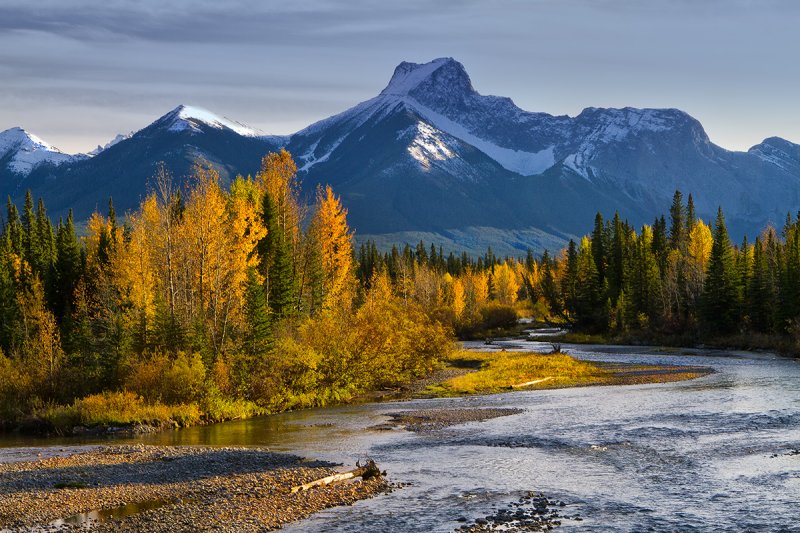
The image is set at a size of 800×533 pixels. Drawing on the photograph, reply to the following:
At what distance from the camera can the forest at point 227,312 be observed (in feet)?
162

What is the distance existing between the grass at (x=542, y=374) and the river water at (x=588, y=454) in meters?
4.68

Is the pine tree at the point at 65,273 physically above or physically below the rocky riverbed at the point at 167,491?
above

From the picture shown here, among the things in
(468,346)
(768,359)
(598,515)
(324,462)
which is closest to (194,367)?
(324,462)

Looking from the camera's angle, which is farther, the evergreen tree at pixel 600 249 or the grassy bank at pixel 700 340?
the evergreen tree at pixel 600 249

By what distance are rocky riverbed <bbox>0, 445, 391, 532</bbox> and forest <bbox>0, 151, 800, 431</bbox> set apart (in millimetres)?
13163

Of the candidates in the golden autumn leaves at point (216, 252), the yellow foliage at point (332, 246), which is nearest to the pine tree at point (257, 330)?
the golden autumn leaves at point (216, 252)

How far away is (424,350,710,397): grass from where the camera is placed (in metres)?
61.7

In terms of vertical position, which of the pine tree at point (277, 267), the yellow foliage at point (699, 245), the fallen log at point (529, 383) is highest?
the yellow foliage at point (699, 245)

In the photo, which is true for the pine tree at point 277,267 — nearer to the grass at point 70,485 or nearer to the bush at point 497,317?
the grass at point 70,485

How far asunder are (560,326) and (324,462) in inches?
4295

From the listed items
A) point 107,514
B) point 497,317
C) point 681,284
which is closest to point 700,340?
point 681,284

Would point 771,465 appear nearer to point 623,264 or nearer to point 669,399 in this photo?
point 669,399

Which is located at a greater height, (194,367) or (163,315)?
(163,315)

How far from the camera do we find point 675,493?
26625 mm
